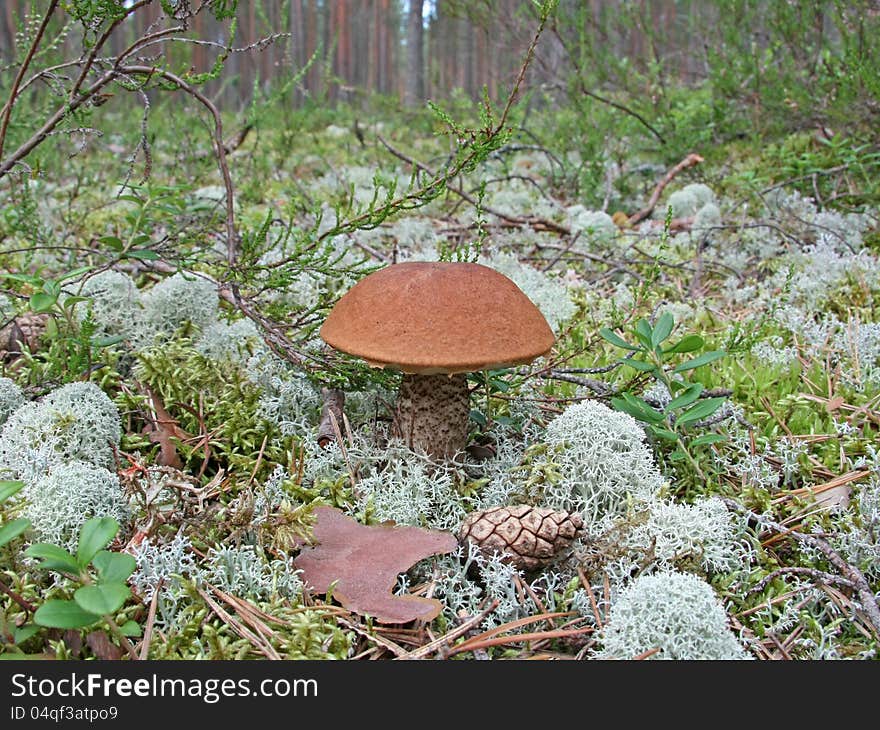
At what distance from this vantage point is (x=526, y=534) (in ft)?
5.09

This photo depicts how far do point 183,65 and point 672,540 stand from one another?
6.40 ft

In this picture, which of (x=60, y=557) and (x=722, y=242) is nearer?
(x=60, y=557)

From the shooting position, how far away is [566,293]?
3.16 metres

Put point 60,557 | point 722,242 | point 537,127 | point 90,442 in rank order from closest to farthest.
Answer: point 60,557 → point 90,442 → point 722,242 → point 537,127

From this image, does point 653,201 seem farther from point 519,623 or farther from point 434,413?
point 519,623

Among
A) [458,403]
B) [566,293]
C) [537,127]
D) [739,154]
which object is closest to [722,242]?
[566,293]

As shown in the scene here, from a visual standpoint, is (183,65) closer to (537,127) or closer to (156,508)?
(156,508)

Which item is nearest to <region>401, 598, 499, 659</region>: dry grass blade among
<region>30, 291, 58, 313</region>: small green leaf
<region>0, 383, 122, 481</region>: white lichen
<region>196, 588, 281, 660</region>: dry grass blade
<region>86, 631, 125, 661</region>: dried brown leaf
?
<region>196, 588, 281, 660</region>: dry grass blade

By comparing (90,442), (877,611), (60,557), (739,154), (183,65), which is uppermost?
(183,65)

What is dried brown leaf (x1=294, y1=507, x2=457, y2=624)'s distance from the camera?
1.44m

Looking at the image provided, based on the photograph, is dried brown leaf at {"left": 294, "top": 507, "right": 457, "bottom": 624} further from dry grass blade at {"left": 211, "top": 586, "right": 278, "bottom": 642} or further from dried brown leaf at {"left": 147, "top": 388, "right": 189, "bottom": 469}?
dried brown leaf at {"left": 147, "top": 388, "right": 189, "bottom": 469}

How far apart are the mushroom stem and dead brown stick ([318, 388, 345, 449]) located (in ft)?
0.77

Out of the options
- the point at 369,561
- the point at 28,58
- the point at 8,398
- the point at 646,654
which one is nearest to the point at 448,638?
the point at 369,561

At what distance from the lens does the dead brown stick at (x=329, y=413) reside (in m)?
2.01
